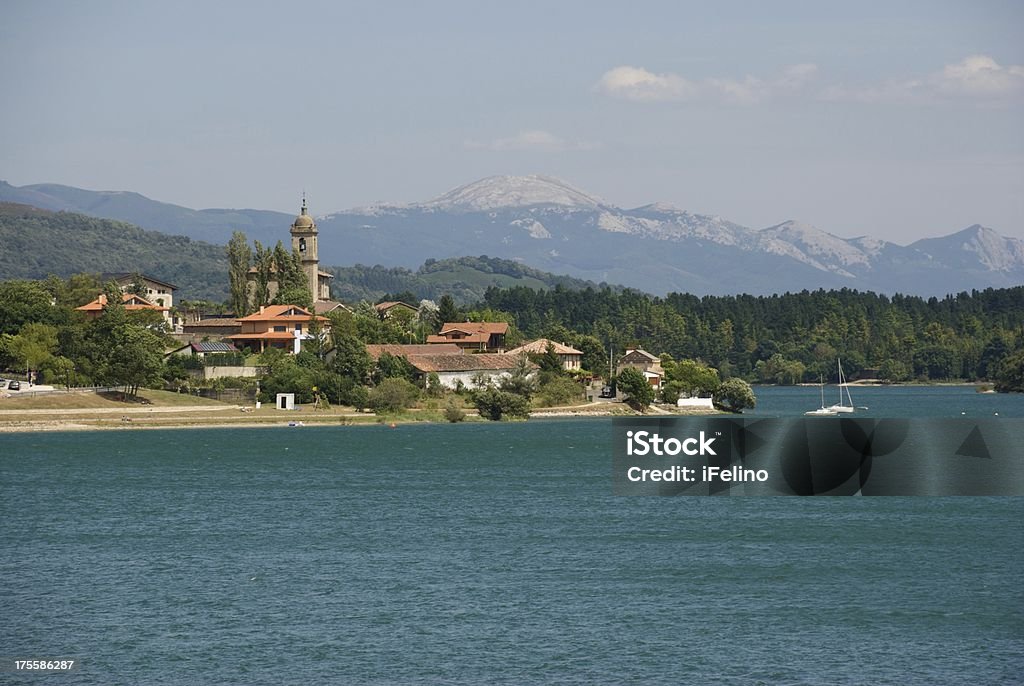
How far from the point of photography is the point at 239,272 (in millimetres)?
111625

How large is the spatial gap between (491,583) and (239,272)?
273 ft

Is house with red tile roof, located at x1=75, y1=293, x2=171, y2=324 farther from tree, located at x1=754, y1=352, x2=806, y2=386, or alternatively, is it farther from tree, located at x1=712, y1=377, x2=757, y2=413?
tree, located at x1=754, y1=352, x2=806, y2=386

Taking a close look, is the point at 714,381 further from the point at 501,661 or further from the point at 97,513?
the point at 501,661

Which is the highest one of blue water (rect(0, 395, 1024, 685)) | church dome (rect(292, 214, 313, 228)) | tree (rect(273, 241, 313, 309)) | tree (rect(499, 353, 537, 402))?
church dome (rect(292, 214, 313, 228))

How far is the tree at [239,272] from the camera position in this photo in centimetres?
11044

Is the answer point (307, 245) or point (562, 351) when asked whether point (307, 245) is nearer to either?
point (307, 245)

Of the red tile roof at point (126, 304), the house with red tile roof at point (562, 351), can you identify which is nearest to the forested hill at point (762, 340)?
the house with red tile roof at point (562, 351)

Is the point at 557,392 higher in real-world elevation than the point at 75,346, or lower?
lower

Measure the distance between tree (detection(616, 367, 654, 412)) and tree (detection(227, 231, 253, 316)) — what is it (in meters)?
30.6

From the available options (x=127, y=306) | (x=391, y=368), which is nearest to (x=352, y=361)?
(x=391, y=368)

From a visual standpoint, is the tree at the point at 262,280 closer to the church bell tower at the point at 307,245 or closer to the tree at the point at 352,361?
the church bell tower at the point at 307,245

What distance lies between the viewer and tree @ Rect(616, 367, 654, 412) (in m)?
97.7

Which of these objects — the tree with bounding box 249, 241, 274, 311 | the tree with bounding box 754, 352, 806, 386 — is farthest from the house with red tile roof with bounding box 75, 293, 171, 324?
the tree with bounding box 754, 352, 806, 386

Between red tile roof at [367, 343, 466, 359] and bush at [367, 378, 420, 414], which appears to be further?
red tile roof at [367, 343, 466, 359]
